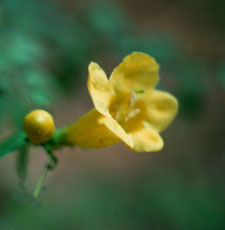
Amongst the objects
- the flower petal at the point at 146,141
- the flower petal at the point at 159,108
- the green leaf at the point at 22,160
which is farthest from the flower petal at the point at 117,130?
the green leaf at the point at 22,160

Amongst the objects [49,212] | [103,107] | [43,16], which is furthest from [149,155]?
[103,107]

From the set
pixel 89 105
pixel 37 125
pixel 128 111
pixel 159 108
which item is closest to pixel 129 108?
pixel 128 111

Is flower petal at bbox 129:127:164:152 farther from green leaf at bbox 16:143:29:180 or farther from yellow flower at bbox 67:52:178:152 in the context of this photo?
green leaf at bbox 16:143:29:180

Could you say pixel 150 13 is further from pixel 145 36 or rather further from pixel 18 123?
pixel 18 123

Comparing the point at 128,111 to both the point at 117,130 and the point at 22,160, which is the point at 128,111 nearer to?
the point at 117,130

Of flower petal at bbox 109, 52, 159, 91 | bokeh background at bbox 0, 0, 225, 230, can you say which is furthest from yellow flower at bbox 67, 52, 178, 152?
bokeh background at bbox 0, 0, 225, 230

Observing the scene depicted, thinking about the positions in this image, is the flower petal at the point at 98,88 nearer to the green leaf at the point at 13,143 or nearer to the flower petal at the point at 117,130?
the flower petal at the point at 117,130
